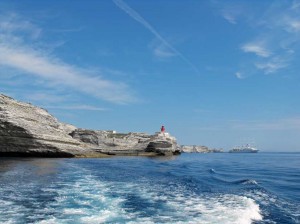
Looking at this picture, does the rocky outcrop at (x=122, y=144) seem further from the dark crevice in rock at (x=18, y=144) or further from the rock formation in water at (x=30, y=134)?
the dark crevice in rock at (x=18, y=144)

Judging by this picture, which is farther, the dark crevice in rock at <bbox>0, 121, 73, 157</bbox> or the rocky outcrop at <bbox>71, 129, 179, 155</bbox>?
the rocky outcrop at <bbox>71, 129, 179, 155</bbox>

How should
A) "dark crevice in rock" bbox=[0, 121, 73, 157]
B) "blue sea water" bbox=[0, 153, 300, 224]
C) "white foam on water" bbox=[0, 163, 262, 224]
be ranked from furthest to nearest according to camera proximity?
"dark crevice in rock" bbox=[0, 121, 73, 157]
"blue sea water" bbox=[0, 153, 300, 224]
"white foam on water" bbox=[0, 163, 262, 224]

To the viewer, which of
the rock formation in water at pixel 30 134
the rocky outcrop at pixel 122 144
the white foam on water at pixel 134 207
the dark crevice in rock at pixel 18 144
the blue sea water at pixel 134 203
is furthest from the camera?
the rocky outcrop at pixel 122 144

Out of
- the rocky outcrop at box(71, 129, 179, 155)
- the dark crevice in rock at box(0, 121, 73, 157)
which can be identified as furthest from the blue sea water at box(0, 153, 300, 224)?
the rocky outcrop at box(71, 129, 179, 155)

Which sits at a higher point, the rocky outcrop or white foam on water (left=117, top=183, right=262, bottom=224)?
the rocky outcrop

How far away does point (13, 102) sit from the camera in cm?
5738

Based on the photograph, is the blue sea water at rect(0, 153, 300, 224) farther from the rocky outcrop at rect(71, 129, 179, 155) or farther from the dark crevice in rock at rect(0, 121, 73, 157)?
the rocky outcrop at rect(71, 129, 179, 155)

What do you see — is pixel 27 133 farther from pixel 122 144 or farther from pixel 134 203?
pixel 122 144

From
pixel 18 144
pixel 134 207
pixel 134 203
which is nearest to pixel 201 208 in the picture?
pixel 134 207

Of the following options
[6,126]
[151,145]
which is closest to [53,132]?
[6,126]

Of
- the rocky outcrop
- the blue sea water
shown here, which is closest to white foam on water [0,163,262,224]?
the blue sea water

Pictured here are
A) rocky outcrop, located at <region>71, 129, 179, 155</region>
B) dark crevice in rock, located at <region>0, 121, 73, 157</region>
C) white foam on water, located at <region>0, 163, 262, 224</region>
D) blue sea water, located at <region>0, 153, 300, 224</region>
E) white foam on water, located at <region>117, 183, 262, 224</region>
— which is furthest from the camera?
rocky outcrop, located at <region>71, 129, 179, 155</region>

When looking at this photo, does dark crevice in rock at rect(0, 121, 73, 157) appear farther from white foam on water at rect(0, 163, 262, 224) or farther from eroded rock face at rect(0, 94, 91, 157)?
white foam on water at rect(0, 163, 262, 224)

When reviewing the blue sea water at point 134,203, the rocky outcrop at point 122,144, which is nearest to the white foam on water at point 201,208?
the blue sea water at point 134,203
